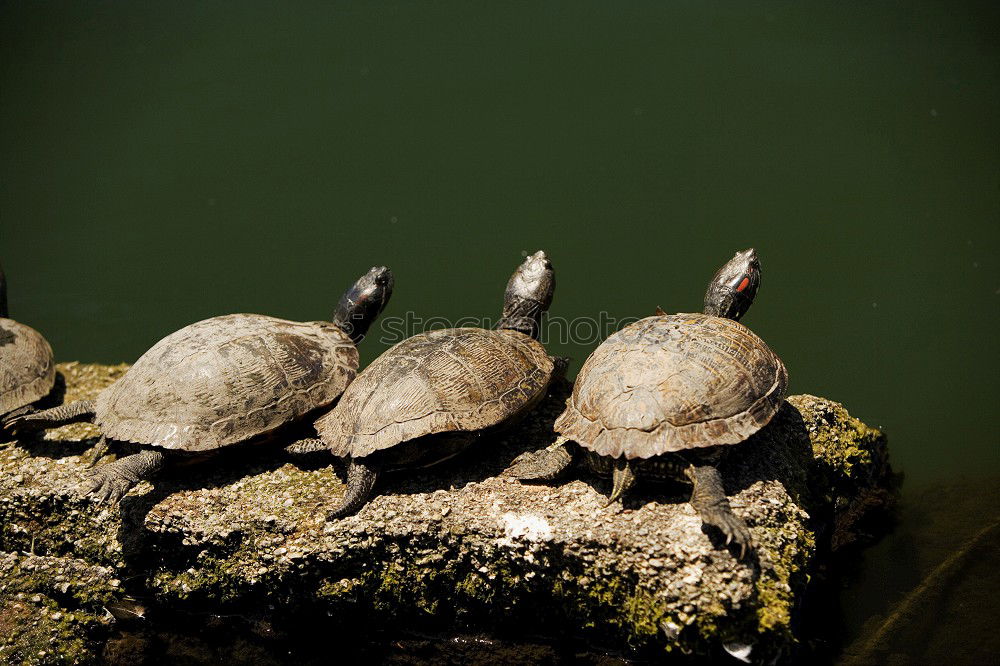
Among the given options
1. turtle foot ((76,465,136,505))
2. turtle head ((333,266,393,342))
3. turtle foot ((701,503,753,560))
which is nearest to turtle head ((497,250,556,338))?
turtle head ((333,266,393,342))

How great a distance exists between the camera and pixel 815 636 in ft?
12.6

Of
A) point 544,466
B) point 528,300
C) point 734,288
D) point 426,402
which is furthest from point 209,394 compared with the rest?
point 734,288

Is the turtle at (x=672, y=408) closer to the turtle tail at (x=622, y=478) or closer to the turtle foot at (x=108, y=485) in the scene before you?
the turtle tail at (x=622, y=478)

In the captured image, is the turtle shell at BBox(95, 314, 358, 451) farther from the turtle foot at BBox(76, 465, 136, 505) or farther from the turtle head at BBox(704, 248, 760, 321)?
the turtle head at BBox(704, 248, 760, 321)

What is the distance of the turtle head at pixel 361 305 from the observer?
5188mm

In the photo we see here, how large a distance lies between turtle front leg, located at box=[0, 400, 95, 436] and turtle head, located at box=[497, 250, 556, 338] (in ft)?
8.52

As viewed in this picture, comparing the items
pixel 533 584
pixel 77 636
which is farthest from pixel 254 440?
pixel 533 584

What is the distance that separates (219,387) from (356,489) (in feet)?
3.17

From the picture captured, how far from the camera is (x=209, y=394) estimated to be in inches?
156

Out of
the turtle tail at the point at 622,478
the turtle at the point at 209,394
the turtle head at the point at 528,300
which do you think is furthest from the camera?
the turtle head at the point at 528,300

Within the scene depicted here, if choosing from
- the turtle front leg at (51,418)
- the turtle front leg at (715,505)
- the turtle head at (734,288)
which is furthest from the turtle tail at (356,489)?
the turtle head at (734,288)

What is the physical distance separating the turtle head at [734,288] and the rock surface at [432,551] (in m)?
0.67

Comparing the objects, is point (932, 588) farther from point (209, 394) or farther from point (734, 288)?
point (209, 394)

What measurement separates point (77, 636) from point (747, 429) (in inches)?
143
